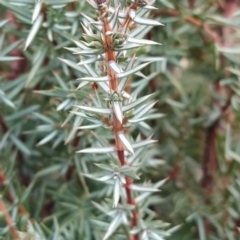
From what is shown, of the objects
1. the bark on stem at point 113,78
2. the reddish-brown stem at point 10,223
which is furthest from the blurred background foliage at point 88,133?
the bark on stem at point 113,78

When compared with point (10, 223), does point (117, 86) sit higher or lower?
higher

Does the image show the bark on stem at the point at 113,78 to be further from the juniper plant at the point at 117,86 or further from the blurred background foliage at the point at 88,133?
the blurred background foliage at the point at 88,133

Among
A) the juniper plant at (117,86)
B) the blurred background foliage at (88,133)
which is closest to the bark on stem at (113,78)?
the juniper plant at (117,86)

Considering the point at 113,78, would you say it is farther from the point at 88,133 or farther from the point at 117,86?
the point at 88,133

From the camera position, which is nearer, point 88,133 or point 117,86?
point 117,86

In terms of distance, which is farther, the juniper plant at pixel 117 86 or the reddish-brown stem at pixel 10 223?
the reddish-brown stem at pixel 10 223

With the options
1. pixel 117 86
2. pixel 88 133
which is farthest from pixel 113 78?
pixel 88 133

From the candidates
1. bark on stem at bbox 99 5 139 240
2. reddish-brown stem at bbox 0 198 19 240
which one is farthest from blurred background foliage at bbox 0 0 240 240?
bark on stem at bbox 99 5 139 240

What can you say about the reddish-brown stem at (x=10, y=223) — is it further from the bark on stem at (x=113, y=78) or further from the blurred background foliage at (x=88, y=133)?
the bark on stem at (x=113, y=78)

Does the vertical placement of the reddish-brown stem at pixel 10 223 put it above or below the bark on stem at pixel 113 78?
below

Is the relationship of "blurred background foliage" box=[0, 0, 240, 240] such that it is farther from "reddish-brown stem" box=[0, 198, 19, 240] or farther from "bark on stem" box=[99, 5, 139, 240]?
"bark on stem" box=[99, 5, 139, 240]
